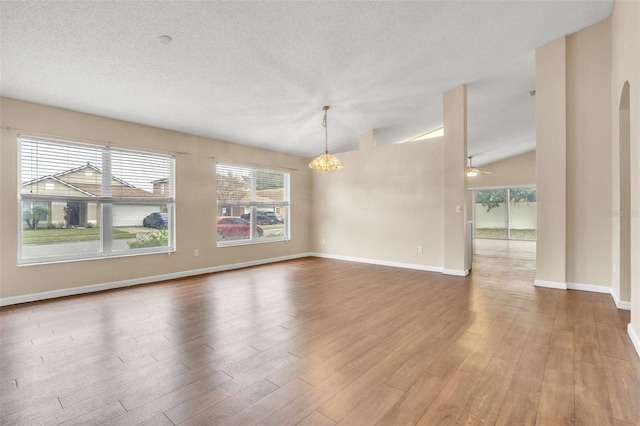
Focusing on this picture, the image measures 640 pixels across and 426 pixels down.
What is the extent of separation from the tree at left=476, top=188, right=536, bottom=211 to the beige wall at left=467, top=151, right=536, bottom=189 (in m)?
0.38

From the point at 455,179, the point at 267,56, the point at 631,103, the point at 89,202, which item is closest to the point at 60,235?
the point at 89,202

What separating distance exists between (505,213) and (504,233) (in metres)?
0.76

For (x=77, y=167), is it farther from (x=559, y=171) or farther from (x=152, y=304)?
(x=559, y=171)

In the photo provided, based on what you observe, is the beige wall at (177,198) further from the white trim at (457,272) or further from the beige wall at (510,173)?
the beige wall at (510,173)

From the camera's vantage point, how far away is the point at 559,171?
4.21 meters

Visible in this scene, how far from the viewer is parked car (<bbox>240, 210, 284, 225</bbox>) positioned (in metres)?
6.53

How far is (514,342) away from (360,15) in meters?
3.33

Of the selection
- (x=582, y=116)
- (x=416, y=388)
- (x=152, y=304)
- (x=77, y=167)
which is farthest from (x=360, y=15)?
(x=77, y=167)

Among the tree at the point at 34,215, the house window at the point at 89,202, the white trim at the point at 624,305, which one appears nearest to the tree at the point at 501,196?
the white trim at the point at 624,305

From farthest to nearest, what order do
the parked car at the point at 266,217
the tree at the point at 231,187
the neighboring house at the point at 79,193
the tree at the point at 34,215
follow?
the parked car at the point at 266,217 → the tree at the point at 231,187 → the neighboring house at the point at 79,193 → the tree at the point at 34,215

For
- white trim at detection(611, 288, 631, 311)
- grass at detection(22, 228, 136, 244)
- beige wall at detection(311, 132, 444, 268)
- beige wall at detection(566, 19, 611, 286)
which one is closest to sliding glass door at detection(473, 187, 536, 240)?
beige wall at detection(311, 132, 444, 268)

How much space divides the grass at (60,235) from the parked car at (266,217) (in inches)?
96.6

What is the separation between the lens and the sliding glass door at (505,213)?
10516 mm

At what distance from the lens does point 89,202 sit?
4398mm
